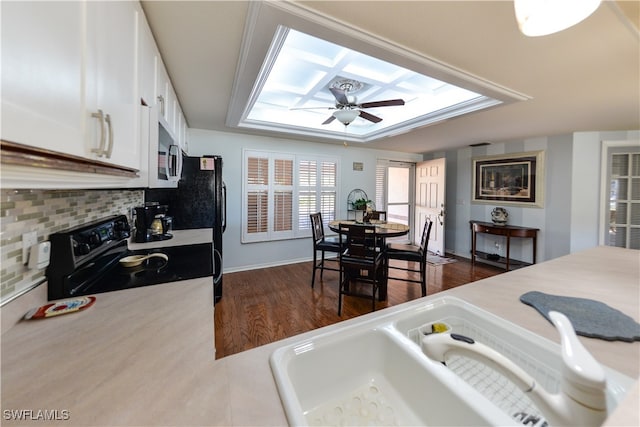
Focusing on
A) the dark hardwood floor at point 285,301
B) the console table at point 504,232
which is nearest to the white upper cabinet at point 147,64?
the dark hardwood floor at point 285,301

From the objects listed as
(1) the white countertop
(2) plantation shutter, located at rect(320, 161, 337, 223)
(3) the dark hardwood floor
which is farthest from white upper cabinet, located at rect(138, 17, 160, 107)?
(2) plantation shutter, located at rect(320, 161, 337, 223)

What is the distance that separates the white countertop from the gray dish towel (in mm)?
31

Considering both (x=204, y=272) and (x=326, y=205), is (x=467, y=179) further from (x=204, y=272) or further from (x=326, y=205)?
(x=204, y=272)

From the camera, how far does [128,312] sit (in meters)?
0.93

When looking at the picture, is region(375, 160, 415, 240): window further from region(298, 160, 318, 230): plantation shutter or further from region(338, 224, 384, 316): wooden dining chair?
Result: region(338, 224, 384, 316): wooden dining chair

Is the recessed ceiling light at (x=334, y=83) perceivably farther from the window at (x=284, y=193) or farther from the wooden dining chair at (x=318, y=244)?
the wooden dining chair at (x=318, y=244)

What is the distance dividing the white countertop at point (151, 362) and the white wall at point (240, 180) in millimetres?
2619

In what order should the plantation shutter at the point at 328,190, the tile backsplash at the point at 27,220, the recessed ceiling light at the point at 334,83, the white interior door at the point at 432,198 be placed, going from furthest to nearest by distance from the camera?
1. the white interior door at the point at 432,198
2. the plantation shutter at the point at 328,190
3. the recessed ceiling light at the point at 334,83
4. the tile backsplash at the point at 27,220

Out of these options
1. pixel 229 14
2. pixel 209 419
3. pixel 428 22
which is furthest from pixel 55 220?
pixel 428 22

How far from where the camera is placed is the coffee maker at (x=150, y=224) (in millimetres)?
2023

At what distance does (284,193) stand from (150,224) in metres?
2.17

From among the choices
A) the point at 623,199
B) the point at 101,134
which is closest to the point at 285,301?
the point at 101,134

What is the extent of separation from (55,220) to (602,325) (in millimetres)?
2213

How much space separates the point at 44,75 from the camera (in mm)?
503
